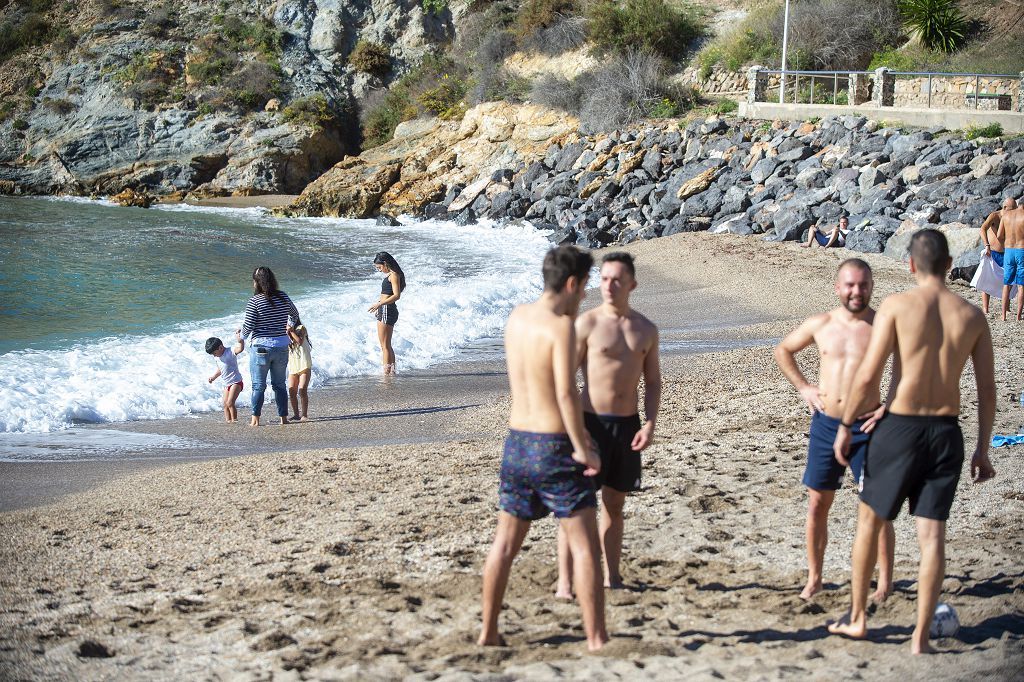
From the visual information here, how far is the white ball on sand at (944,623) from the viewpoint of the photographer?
4.11m

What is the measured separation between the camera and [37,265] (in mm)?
21703

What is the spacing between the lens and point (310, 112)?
41594mm

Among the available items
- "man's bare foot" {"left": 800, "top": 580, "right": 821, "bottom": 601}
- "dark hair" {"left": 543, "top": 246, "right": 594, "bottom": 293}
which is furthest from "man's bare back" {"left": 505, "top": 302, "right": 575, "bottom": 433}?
"man's bare foot" {"left": 800, "top": 580, "right": 821, "bottom": 601}

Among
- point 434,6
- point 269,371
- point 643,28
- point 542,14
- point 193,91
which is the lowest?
point 269,371

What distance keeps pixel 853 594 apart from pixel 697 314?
33.8 ft

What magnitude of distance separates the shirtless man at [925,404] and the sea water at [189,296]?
7.45 meters

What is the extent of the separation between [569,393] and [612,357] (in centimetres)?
74

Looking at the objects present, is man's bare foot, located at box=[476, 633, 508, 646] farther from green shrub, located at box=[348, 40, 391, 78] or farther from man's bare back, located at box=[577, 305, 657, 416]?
green shrub, located at box=[348, 40, 391, 78]

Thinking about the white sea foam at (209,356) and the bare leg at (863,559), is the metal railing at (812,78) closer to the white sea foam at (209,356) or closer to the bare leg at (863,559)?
the white sea foam at (209,356)

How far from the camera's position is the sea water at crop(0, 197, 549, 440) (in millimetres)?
10297

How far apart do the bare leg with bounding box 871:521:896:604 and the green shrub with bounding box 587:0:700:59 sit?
32.1 meters

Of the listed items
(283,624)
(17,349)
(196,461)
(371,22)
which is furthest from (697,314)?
(371,22)

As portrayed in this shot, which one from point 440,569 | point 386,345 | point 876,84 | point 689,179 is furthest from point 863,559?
point 876,84

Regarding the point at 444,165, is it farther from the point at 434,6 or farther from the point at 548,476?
the point at 548,476
